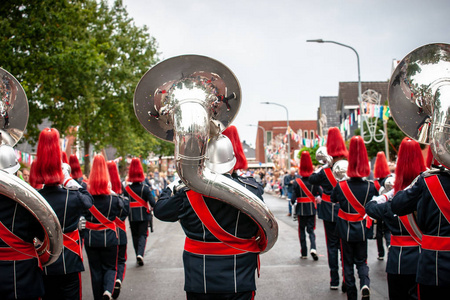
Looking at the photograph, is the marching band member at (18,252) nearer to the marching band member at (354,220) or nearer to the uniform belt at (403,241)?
the uniform belt at (403,241)

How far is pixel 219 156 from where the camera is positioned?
3.29m

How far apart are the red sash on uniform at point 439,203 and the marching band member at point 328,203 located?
115 inches

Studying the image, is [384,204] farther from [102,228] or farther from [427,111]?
[102,228]

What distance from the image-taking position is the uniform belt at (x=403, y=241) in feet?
14.1

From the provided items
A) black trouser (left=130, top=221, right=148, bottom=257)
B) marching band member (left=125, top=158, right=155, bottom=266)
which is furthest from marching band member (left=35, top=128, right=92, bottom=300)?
black trouser (left=130, top=221, right=148, bottom=257)

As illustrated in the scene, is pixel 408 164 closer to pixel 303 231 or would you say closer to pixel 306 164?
pixel 306 164

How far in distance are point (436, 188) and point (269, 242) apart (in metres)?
1.25

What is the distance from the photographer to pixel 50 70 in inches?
640

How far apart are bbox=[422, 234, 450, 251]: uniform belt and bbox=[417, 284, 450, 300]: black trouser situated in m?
0.27

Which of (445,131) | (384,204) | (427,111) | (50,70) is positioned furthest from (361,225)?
(50,70)

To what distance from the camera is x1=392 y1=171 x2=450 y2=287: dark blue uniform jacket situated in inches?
132

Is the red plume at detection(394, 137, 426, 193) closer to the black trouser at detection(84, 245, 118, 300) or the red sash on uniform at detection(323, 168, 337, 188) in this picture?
the red sash on uniform at detection(323, 168, 337, 188)

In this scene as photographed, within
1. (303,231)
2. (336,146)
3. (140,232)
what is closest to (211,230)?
(336,146)

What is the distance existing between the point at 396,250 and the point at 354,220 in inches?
63.3
